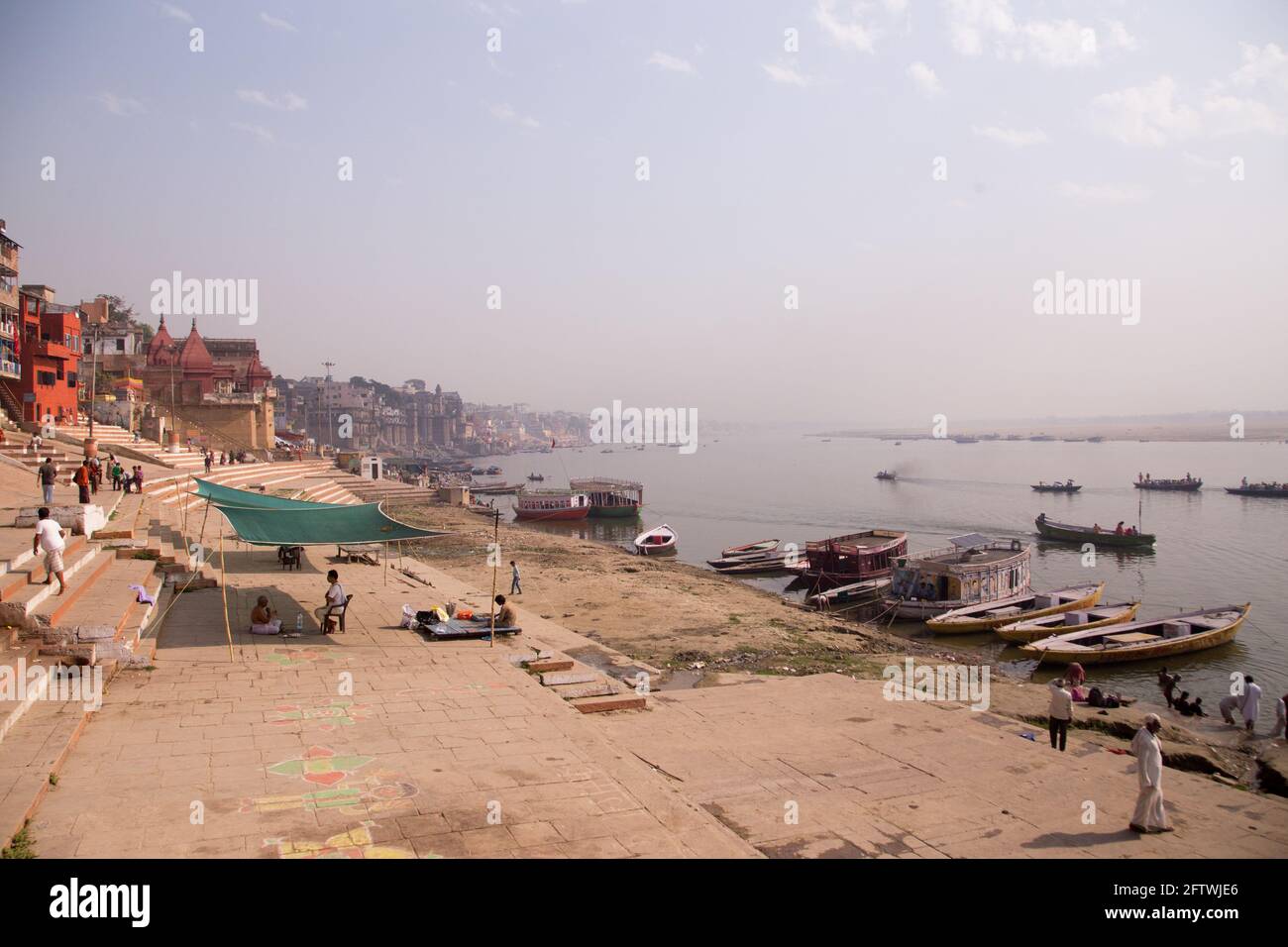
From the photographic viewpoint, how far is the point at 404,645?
12852 millimetres

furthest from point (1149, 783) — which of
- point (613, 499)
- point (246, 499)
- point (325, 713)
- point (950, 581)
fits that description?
point (613, 499)

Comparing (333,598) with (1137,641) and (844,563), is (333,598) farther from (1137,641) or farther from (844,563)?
(844,563)

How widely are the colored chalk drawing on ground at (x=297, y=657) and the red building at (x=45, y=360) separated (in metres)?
26.1

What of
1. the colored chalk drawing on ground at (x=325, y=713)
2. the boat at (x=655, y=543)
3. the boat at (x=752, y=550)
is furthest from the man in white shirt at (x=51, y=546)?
the boat at (x=655, y=543)

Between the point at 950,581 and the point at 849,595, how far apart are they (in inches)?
158

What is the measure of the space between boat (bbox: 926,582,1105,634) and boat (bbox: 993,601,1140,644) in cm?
37

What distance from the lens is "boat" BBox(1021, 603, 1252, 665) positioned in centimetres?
2114

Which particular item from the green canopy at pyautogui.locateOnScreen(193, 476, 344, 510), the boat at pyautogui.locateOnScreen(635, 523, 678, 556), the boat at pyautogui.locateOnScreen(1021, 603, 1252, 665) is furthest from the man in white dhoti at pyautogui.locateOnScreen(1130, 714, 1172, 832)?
Answer: the boat at pyautogui.locateOnScreen(635, 523, 678, 556)

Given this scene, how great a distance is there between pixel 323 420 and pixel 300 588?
411ft

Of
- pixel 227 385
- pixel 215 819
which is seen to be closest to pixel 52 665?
pixel 215 819

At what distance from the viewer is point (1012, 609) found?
85.7 feet

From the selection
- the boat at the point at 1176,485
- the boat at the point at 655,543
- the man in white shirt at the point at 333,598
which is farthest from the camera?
the boat at the point at 1176,485

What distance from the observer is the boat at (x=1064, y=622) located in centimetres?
2377

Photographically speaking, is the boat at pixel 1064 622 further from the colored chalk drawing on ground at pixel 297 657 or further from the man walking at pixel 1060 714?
the colored chalk drawing on ground at pixel 297 657
